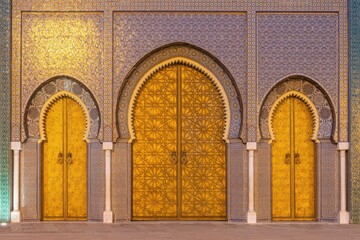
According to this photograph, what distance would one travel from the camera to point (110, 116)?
10.2 m

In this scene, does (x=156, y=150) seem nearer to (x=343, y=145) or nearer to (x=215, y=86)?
(x=215, y=86)

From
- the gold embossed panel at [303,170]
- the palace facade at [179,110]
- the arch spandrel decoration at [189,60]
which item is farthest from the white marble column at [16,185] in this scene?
the gold embossed panel at [303,170]

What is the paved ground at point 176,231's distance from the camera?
8828 millimetres

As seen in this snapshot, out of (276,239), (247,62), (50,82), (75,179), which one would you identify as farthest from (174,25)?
(276,239)

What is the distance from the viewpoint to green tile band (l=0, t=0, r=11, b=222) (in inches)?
399

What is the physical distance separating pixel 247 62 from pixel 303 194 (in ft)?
6.51

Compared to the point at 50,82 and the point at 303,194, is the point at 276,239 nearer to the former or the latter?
the point at 303,194

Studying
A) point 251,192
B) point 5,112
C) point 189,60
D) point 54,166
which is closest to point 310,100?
point 251,192

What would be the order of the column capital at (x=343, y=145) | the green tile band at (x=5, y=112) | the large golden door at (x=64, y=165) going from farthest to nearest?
the large golden door at (x=64, y=165), the column capital at (x=343, y=145), the green tile band at (x=5, y=112)

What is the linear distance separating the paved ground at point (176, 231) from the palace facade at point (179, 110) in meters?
0.32

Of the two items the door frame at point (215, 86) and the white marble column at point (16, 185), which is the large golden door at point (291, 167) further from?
the white marble column at point (16, 185)

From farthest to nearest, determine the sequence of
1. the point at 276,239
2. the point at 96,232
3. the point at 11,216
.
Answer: the point at 11,216 < the point at 96,232 < the point at 276,239

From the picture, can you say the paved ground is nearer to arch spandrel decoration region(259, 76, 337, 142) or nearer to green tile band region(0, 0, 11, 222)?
green tile band region(0, 0, 11, 222)

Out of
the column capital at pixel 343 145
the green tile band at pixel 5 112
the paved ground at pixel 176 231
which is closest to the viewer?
the paved ground at pixel 176 231
